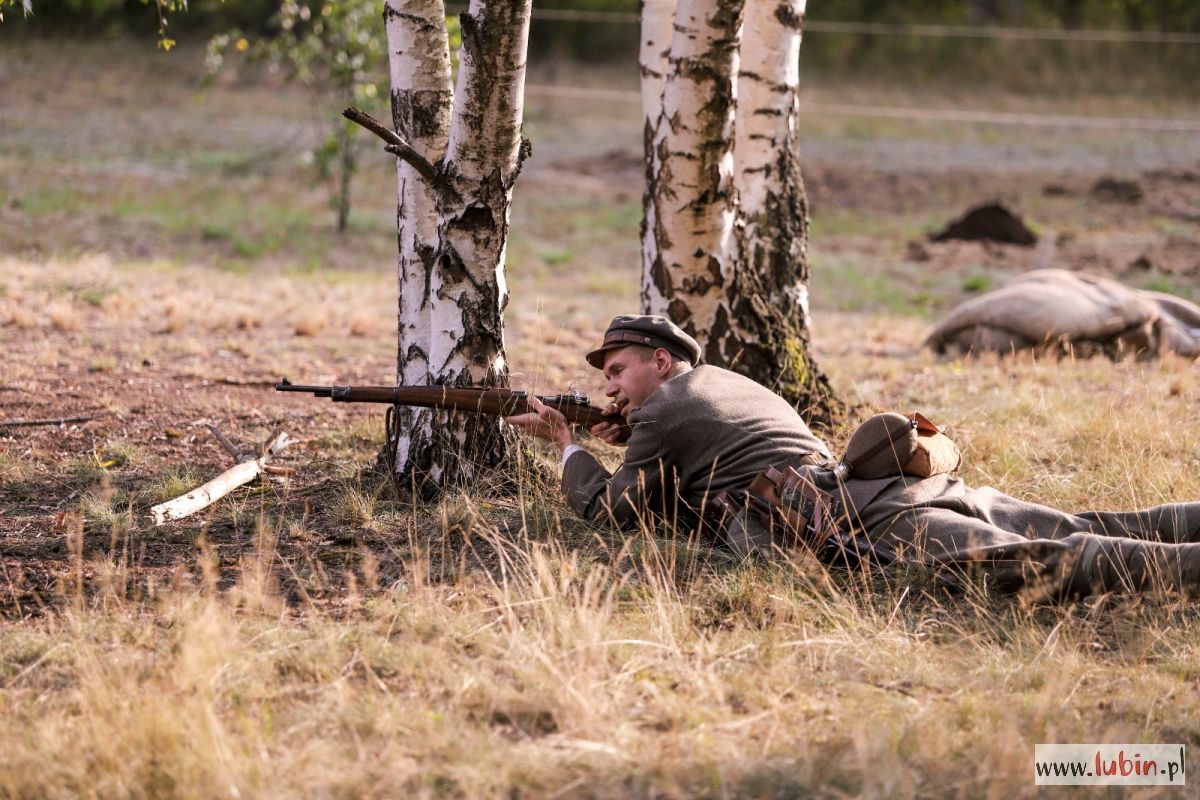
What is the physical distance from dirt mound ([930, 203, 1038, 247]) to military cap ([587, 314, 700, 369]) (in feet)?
34.5

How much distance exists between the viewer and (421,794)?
296 centimetres

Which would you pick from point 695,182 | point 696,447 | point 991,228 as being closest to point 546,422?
point 696,447

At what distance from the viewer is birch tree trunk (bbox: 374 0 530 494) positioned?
16.3 feet

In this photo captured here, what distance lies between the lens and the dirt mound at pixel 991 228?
14375mm

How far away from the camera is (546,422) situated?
16.8 ft

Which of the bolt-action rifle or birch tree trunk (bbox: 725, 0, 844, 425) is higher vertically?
birch tree trunk (bbox: 725, 0, 844, 425)

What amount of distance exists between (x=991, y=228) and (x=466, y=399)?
11018mm

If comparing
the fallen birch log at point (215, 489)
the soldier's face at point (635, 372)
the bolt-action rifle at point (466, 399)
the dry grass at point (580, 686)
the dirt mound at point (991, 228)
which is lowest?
the dry grass at point (580, 686)

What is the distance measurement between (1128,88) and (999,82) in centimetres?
253

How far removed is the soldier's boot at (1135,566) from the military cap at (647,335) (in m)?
1.68

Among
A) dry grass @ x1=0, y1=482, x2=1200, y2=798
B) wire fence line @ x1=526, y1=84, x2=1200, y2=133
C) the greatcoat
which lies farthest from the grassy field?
wire fence line @ x1=526, y1=84, x2=1200, y2=133

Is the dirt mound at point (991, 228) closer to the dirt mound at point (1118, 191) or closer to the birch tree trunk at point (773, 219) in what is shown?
the dirt mound at point (1118, 191)

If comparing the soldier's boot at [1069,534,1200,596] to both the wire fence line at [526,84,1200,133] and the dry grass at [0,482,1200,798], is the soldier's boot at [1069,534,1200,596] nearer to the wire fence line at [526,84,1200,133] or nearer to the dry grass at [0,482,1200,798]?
the dry grass at [0,482,1200,798]

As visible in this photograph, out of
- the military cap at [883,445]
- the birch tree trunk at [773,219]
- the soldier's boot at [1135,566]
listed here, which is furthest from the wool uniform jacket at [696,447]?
the birch tree trunk at [773,219]
